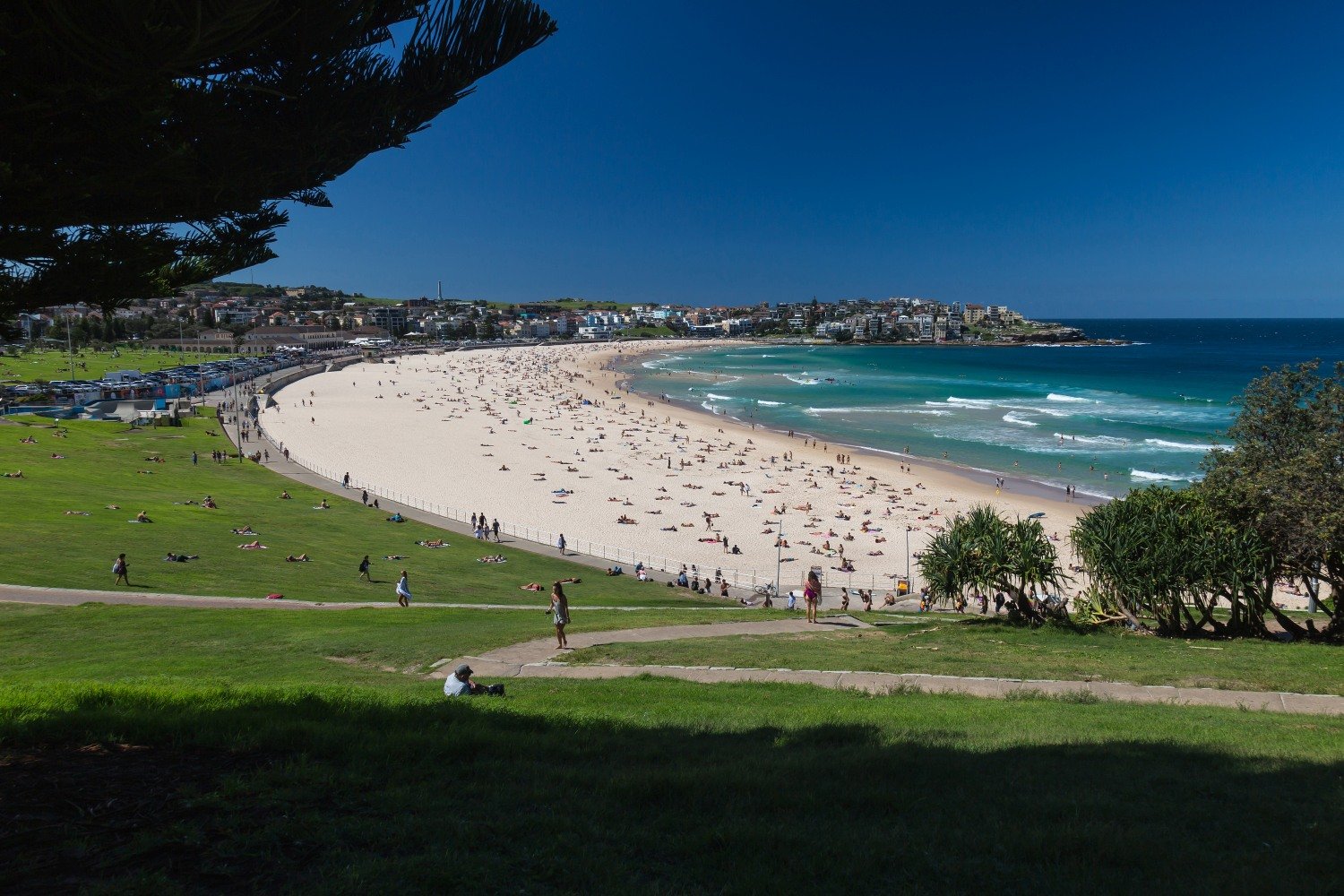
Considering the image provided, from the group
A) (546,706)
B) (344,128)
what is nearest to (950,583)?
(546,706)

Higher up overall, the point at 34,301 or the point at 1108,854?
the point at 34,301

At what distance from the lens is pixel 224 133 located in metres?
4.05

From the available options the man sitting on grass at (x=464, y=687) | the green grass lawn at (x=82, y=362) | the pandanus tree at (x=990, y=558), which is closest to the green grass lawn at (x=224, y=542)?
the pandanus tree at (x=990, y=558)

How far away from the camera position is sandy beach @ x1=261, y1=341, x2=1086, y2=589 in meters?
27.6

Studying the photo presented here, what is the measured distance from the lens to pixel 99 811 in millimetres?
4141

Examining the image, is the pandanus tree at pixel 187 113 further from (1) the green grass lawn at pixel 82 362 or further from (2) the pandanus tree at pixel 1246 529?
(1) the green grass lawn at pixel 82 362

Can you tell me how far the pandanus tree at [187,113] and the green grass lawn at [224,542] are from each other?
12.8m

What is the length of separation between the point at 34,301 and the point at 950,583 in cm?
1307

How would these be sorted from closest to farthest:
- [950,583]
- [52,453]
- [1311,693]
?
[1311,693], [950,583], [52,453]

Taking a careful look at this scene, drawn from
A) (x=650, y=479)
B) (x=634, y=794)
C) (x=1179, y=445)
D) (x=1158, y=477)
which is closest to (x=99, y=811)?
(x=634, y=794)

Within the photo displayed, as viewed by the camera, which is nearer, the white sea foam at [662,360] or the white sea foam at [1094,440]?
the white sea foam at [1094,440]

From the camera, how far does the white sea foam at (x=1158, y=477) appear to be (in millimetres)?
35844

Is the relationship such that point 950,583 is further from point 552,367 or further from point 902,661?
point 552,367

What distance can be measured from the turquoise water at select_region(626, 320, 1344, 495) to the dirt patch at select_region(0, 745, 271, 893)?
666 inches
